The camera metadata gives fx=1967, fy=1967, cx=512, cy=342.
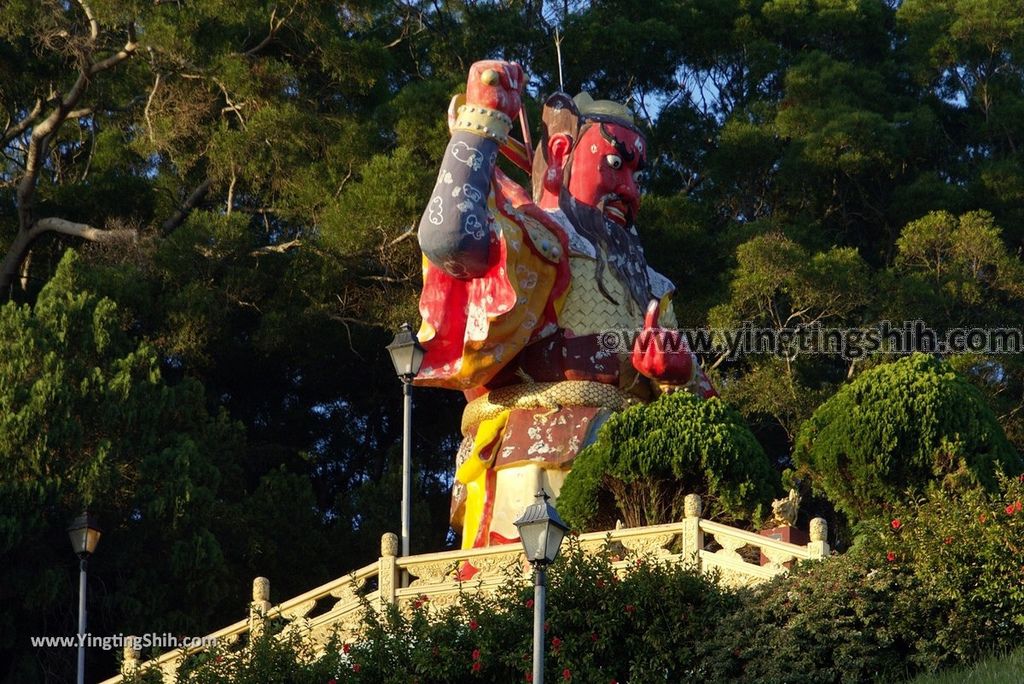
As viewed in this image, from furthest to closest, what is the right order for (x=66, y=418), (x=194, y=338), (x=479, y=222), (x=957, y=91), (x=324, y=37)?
(x=957, y=91)
(x=324, y=37)
(x=194, y=338)
(x=66, y=418)
(x=479, y=222)

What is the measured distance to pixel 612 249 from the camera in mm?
16094

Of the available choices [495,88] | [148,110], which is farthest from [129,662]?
[148,110]

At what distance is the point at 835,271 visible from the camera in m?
21.3

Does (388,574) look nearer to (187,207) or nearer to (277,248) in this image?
(277,248)

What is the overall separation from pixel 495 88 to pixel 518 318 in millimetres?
1763

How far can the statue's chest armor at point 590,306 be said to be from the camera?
15594 millimetres

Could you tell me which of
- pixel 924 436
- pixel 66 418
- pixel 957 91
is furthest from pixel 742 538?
pixel 957 91

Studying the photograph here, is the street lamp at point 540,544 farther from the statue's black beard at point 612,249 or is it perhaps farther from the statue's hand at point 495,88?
the statue's black beard at point 612,249

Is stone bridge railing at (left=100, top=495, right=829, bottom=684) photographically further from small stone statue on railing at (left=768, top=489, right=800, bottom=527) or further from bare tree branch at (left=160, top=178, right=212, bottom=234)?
bare tree branch at (left=160, top=178, right=212, bottom=234)

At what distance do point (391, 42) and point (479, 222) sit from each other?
1020 cm

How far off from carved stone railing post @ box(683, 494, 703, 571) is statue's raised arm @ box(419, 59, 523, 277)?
2.92 m

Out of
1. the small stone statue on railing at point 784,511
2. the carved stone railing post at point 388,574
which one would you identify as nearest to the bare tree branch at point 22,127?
the carved stone railing post at point 388,574

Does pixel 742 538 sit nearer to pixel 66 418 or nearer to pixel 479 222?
pixel 479 222

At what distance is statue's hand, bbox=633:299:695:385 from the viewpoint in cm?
1543
